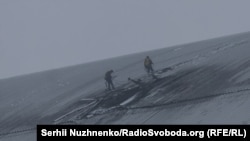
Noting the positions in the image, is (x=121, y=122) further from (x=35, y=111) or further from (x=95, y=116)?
(x=35, y=111)

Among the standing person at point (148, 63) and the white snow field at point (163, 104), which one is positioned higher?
the standing person at point (148, 63)

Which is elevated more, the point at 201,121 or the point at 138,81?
the point at 138,81

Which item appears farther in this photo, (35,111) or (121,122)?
(35,111)

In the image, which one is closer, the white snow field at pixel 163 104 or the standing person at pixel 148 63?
the white snow field at pixel 163 104

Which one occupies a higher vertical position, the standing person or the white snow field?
the standing person

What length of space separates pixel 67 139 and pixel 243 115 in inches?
208

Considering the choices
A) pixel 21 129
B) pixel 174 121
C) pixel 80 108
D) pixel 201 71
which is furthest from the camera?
pixel 201 71

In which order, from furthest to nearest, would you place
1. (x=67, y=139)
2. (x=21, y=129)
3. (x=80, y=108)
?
(x=80, y=108) < (x=21, y=129) < (x=67, y=139)

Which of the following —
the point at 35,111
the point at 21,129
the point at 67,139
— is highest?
the point at 35,111

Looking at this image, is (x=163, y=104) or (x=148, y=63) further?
(x=148, y=63)

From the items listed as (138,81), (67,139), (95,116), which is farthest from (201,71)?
(67,139)

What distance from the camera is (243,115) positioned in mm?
14156

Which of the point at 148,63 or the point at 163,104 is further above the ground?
the point at 148,63

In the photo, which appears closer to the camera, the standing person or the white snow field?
the white snow field
